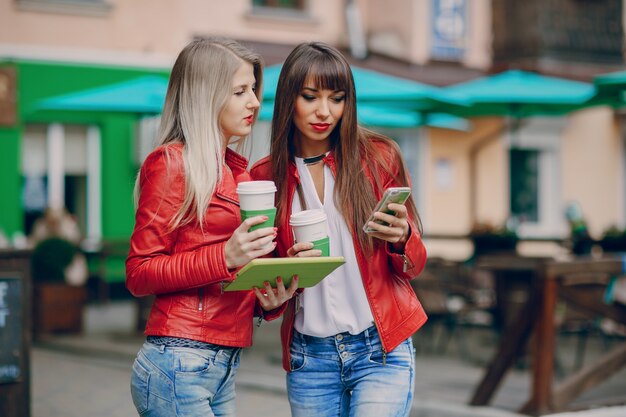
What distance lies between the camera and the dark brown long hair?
11.2 ft

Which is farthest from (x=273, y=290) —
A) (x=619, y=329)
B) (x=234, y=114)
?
(x=619, y=329)

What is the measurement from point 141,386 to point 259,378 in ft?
16.4

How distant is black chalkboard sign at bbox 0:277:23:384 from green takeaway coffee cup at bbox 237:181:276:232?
109 inches

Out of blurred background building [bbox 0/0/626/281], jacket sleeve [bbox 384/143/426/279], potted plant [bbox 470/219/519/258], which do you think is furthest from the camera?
blurred background building [bbox 0/0/626/281]

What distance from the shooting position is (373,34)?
18.1 meters

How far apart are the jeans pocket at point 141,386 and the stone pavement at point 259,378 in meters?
3.77

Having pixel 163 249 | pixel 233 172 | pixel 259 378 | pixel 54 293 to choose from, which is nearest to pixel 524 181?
pixel 54 293

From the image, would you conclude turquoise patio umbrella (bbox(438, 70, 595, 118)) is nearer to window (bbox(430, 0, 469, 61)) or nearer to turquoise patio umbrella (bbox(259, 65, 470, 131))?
turquoise patio umbrella (bbox(259, 65, 470, 131))

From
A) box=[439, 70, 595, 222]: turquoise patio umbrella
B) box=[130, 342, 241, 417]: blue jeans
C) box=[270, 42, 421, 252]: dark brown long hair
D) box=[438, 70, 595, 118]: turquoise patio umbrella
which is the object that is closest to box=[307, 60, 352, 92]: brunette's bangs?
box=[270, 42, 421, 252]: dark brown long hair

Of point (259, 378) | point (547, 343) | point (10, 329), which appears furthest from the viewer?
point (259, 378)

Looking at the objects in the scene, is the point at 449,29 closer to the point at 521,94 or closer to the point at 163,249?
the point at 521,94

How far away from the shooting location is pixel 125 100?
1022cm

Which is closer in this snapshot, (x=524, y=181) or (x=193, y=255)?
(x=193, y=255)

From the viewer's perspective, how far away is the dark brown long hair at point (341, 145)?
134 inches
